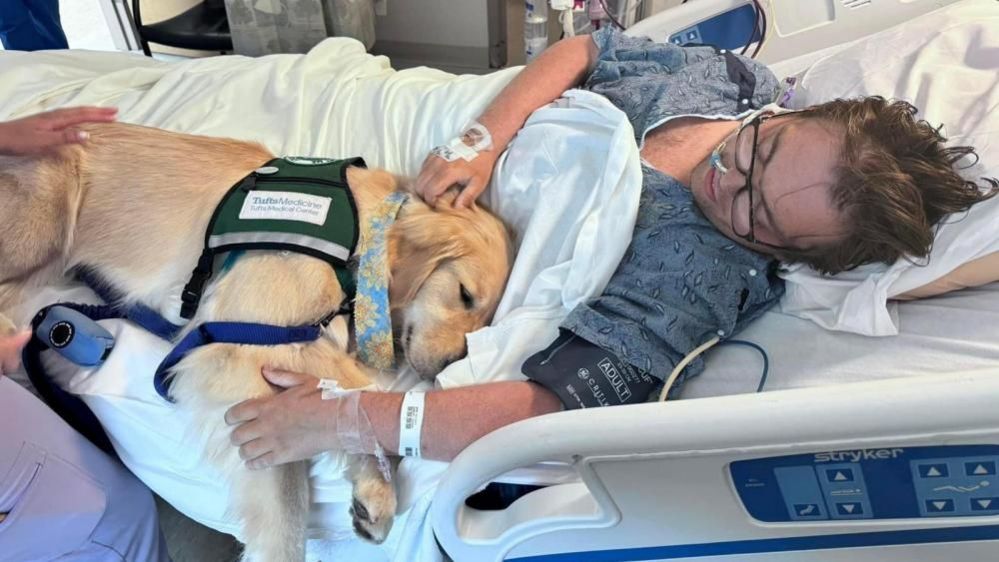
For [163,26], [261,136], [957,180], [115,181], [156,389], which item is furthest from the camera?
[163,26]

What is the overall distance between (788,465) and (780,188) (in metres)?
0.62

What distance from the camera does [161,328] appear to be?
150 centimetres

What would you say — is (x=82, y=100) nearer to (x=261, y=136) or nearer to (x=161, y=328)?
(x=261, y=136)

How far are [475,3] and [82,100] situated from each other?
206 centimetres

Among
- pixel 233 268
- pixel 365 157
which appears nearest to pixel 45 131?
pixel 233 268

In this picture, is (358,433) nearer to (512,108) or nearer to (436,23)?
(512,108)

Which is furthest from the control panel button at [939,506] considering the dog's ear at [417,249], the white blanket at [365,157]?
the dog's ear at [417,249]

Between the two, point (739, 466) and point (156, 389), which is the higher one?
point (739, 466)

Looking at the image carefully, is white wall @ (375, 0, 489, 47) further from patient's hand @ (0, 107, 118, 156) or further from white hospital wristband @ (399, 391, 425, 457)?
white hospital wristband @ (399, 391, 425, 457)

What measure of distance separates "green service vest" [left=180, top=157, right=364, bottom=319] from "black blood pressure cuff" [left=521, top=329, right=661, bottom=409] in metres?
0.47

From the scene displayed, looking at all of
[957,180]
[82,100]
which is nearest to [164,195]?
[82,100]

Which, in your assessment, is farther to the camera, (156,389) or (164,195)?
(164,195)

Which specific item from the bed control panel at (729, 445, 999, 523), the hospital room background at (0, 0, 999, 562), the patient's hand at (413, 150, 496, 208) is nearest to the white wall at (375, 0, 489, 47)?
the hospital room background at (0, 0, 999, 562)

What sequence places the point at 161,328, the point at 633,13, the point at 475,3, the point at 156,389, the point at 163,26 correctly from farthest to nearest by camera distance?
the point at 475,3
the point at 163,26
the point at 633,13
the point at 161,328
the point at 156,389
